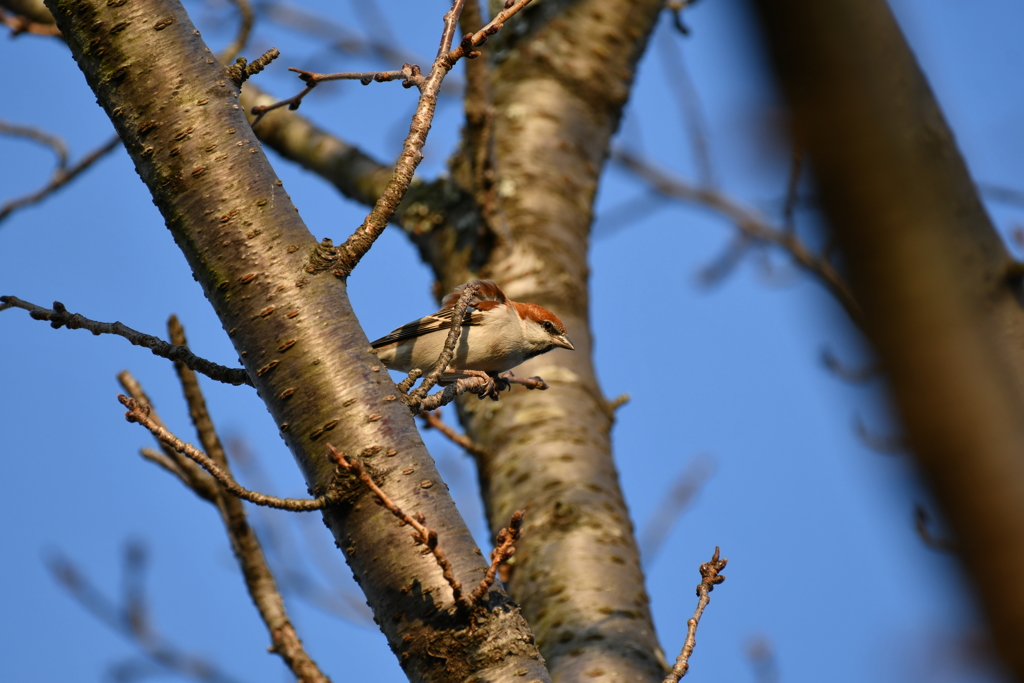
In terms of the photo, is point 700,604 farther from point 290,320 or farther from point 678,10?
point 678,10

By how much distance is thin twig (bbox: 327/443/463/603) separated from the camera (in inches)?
85.4

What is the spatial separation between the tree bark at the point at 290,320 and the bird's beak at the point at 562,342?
2.66 meters

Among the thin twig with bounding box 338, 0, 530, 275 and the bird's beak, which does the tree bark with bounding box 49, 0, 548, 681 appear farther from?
the bird's beak

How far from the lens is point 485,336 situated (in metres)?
5.11

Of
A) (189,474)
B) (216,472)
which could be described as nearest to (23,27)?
(189,474)

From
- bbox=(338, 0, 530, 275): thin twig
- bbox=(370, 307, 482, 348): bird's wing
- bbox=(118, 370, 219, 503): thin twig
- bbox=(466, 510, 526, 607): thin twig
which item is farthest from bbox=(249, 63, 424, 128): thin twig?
bbox=(370, 307, 482, 348): bird's wing

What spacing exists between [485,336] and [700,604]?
269 cm

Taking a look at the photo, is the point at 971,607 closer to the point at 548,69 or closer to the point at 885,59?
the point at 885,59

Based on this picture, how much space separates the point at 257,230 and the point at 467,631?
4.60 ft

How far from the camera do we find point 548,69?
664 cm

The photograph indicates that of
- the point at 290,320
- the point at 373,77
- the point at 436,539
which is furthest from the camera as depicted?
the point at 373,77

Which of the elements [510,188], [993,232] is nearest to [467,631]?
[993,232]

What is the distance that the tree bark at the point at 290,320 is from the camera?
7.70ft

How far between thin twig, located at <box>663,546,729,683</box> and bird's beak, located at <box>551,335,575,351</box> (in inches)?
100
